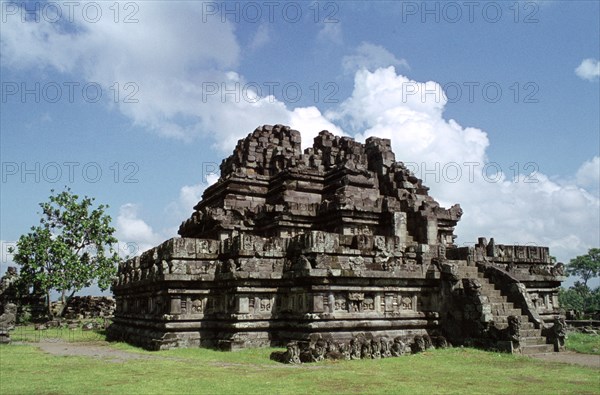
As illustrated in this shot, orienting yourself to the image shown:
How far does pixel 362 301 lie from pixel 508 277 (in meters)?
5.12

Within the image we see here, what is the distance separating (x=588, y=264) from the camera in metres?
79.2

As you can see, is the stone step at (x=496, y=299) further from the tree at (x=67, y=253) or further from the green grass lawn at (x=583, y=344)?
the tree at (x=67, y=253)

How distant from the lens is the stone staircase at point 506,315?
633 inches

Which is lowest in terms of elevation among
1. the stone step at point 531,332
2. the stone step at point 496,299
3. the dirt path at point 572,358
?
the dirt path at point 572,358

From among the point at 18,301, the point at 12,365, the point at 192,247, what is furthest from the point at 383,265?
the point at 18,301

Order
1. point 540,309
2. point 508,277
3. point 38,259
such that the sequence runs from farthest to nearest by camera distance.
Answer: point 38,259, point 540,309, point 508,277

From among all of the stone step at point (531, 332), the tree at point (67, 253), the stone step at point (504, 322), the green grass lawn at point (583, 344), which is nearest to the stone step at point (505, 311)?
the stone step at point (504, 322)

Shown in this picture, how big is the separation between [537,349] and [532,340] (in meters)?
0.30

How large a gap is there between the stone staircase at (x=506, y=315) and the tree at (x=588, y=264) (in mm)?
69670

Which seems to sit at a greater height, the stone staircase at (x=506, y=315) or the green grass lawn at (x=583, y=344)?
the stone staircase at (x=506, y=315)

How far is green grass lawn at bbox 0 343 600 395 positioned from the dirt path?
846 millimetres

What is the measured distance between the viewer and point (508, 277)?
60.3 feet

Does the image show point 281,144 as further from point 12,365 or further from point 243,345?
point 12,365

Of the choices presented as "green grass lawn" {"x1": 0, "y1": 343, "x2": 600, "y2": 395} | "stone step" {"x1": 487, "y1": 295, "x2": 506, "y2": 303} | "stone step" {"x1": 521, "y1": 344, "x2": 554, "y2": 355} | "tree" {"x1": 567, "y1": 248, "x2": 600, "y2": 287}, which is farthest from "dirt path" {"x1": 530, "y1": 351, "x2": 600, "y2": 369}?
"tree" {"x1": 567, "y1": 248, "x2": 600, "y2": 287}
